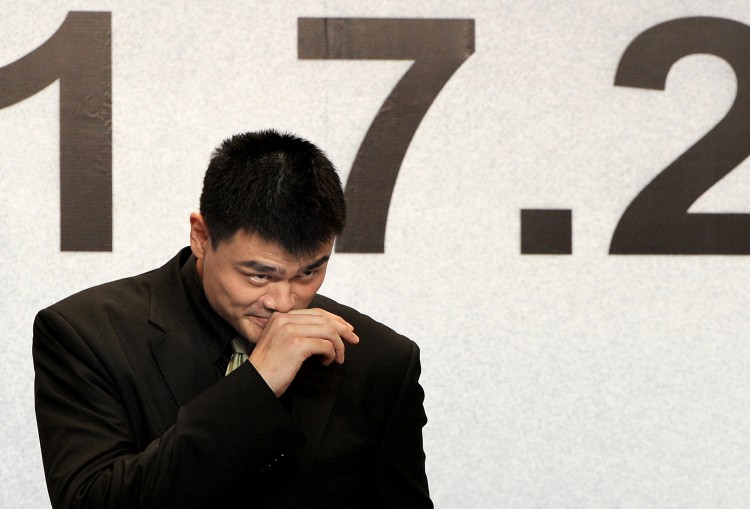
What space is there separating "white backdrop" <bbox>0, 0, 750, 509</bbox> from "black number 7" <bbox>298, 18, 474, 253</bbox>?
0.03 metres

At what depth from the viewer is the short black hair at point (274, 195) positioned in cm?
152

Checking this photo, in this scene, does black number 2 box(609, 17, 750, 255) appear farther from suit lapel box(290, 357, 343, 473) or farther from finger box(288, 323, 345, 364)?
finger box(288, 323, 345, 364)

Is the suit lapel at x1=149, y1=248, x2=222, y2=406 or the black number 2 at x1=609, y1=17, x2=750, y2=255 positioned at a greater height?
the black number 2 at x1=609, y1=17, x2=750, y2=255

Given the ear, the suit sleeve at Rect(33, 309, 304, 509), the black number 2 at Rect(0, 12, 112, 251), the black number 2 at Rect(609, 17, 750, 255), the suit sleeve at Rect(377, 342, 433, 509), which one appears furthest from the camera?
the black number 2 at Rect(609, 17, 750, 255)

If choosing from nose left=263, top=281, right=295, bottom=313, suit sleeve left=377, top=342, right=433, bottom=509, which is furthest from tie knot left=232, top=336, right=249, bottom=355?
suit sleeve left=377, top=342, right=433, bottom=509

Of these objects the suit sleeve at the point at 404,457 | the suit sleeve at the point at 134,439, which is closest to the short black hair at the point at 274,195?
the suit sleeve at the point at 134,439

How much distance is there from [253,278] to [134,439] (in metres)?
0.29

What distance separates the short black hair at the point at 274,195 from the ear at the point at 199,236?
2cm

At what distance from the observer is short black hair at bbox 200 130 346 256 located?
1518 millimetres

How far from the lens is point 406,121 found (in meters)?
2.88

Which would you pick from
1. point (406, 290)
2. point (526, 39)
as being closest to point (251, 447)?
point (406, 290)

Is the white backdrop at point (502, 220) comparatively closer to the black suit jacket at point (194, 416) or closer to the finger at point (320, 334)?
the black suit jacket at point (194, 416)

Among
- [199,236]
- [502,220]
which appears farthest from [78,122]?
[199,236]

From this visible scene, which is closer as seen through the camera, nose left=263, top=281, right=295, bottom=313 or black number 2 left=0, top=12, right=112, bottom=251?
nose left=263, top=281, right=295, bottom=313
